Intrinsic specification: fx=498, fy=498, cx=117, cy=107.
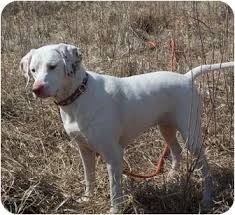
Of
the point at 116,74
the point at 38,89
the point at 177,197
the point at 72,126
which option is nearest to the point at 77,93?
the point at 72,126

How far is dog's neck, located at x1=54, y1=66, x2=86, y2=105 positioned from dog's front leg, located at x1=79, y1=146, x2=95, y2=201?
0.39 metres

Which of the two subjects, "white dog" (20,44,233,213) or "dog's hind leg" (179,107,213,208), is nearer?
"white dog" (20,44,233,213)

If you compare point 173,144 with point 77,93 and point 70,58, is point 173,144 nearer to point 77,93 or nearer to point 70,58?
point 77,93

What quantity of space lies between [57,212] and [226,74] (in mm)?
2018

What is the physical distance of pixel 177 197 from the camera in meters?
2.77

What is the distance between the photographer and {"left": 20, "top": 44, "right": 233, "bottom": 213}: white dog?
2535mm

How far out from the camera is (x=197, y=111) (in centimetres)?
294

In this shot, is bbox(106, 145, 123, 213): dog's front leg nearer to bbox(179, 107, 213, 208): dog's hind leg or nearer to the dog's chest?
the dog's chest

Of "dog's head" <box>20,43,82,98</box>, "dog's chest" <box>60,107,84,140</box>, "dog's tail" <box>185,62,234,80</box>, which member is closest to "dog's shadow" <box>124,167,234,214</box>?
"dog's chest" <box>60,107,84,140</box>

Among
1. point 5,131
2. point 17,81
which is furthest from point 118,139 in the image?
point 17,81

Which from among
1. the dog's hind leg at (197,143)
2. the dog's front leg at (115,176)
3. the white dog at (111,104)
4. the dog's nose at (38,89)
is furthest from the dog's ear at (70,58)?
the dog's hind leg at (197,143)

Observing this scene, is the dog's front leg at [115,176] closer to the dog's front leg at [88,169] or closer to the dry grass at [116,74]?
the dry grass at [116,74]

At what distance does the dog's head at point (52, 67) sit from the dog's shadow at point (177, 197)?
816 millimetres

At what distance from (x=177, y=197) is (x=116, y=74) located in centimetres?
184
